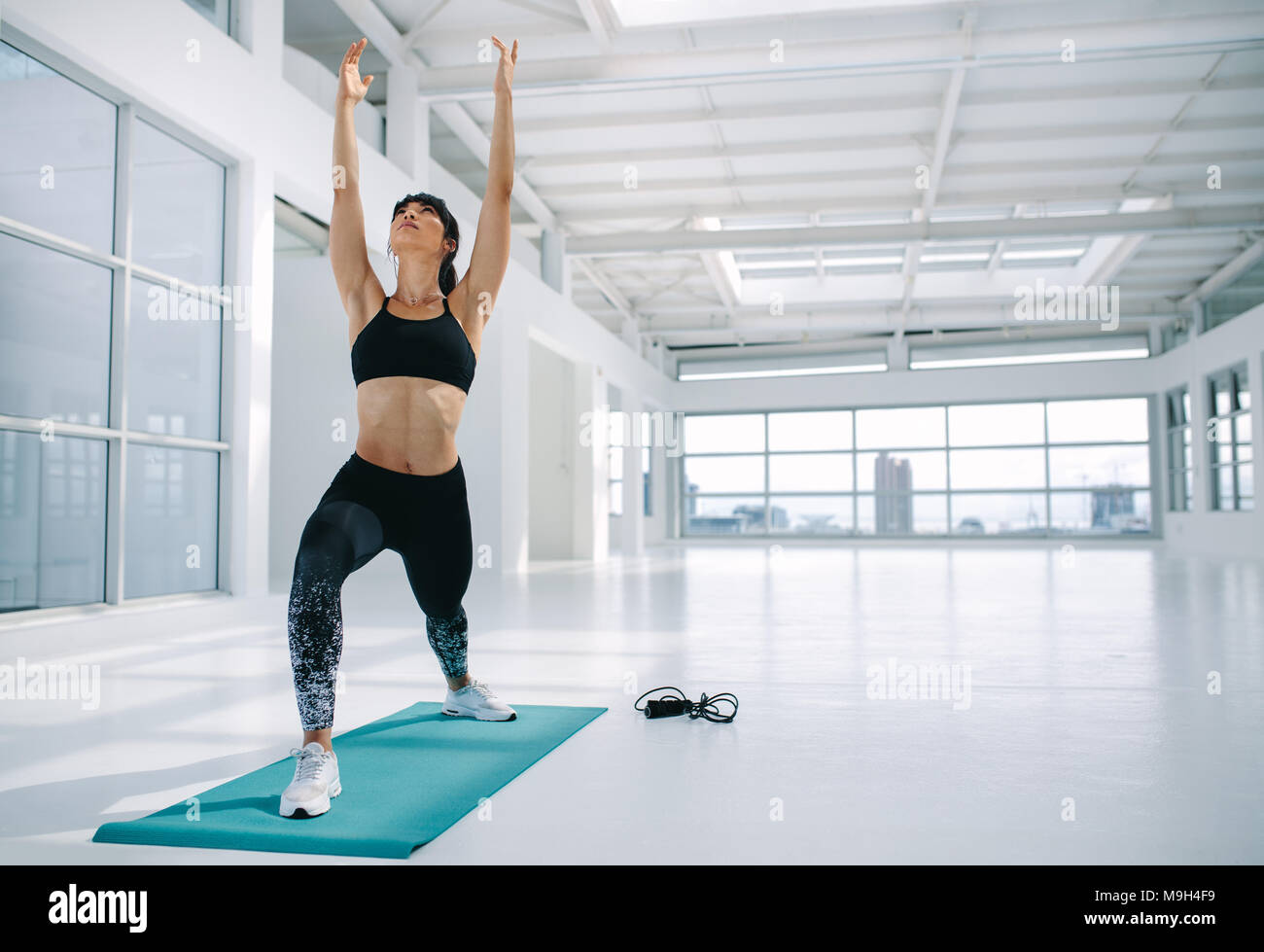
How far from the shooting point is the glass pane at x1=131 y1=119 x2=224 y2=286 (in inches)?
215

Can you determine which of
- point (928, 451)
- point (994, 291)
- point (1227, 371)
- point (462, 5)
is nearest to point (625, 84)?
point (462, 5)

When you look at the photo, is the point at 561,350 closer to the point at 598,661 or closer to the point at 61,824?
the point at 598,661

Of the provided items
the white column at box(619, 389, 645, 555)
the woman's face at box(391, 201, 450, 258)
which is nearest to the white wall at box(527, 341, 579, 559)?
the white column at box(619, 389, 645, 555)

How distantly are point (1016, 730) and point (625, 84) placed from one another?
6444mm

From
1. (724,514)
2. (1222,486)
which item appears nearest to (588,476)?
(724,514)

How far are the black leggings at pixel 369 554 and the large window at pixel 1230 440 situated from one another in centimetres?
1462

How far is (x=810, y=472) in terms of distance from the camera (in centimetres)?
2019

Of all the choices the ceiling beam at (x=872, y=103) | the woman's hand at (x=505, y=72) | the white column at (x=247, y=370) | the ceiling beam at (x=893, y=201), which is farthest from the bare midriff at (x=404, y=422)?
the ceiling beam at (x=893, y=201)

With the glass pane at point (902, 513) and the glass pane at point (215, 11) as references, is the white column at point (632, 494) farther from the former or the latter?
the glass pane at point (215, 11)

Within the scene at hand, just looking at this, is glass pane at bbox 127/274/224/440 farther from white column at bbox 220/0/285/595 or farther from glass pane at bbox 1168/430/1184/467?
glass pane at bbox 1168/430/1184/467

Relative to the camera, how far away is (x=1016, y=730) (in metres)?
2.86

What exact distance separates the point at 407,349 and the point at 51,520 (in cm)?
328

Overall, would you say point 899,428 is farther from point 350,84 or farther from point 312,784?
point 312,784

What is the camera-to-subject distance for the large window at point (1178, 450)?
17.1 m
